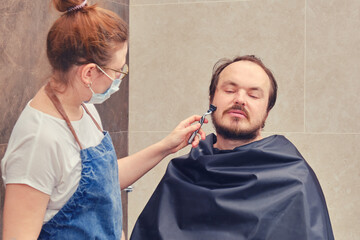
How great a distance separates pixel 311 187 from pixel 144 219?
Result: 712 mm

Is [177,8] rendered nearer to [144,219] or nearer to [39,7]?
[39,7]

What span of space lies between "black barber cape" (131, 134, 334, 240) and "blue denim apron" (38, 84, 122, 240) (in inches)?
14.9

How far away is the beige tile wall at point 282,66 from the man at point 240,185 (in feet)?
2.63

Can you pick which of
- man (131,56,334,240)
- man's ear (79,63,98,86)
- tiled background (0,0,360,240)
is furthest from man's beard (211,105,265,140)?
tiled background (0,0,360,240)

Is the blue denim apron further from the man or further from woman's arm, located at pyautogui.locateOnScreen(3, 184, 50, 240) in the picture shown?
the man

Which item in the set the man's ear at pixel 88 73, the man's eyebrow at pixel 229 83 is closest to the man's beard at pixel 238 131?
the man's eyebrow at pixel 229 83

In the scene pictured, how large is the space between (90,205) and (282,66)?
1.76 m

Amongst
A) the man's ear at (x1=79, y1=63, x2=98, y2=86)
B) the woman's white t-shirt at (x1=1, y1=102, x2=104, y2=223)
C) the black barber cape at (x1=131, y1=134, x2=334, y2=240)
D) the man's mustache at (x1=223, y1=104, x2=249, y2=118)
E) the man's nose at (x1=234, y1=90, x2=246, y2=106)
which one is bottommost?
the black barber cape at (x1=131, y1=134, x2=334, y2=240)

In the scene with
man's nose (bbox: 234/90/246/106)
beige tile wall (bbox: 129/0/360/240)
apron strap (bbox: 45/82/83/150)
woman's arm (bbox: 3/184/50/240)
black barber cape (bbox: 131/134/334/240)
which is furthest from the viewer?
beige tile wall (bbox: 129/0/360/240)

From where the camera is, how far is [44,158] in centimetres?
141

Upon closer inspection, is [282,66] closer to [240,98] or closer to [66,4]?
[240,98]

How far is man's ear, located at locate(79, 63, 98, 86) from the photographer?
150cm

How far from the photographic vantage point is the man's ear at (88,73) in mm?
1501

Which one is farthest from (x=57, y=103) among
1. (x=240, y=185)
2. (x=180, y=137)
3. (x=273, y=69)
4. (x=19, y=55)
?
(x=273, y=69)
